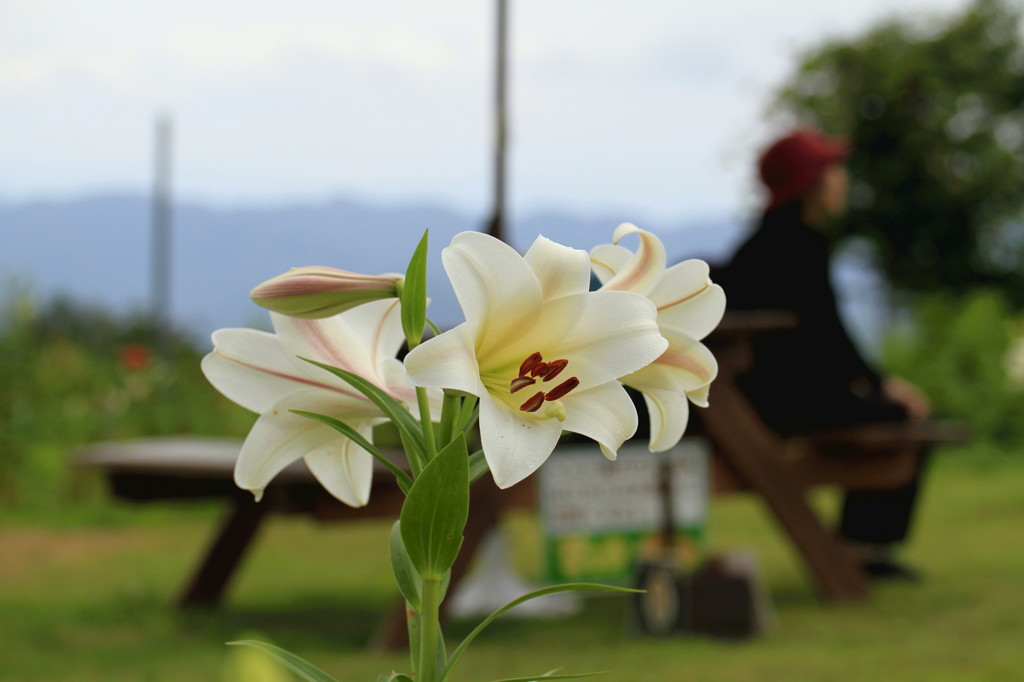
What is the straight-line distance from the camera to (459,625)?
10.2ft

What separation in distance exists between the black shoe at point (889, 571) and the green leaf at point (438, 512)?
3345 mm

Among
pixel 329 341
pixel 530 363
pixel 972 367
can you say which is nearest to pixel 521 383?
pixel 530 363

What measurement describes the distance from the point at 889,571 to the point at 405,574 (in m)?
3.40

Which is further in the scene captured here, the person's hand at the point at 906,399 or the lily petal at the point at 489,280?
the person's hand at the point at 906,399

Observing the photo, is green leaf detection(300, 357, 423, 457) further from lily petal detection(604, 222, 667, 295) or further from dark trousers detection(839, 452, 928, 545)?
dark trousers detection(839, 452, 928, 545)

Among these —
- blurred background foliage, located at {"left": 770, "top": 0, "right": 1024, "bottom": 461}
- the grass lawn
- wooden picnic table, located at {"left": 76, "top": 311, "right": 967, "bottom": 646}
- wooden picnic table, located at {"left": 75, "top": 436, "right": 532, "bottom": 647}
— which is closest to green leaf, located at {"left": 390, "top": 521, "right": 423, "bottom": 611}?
the grass lawn

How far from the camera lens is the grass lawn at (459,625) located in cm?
255

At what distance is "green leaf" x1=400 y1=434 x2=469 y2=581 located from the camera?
497 millimetres

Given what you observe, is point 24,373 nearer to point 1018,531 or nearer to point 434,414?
point 1018,531

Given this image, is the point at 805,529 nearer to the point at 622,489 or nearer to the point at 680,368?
the point at 622,489

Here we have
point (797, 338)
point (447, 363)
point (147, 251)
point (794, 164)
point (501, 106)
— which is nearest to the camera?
point (447, 363)

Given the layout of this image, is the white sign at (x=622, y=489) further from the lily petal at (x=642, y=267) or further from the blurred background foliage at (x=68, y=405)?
the blurred background foliage at (x=68, y=405)

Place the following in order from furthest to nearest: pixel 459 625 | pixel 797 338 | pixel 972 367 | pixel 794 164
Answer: pixel 972 367
pixel 794 164
pixel 797 338
pixel 459 625

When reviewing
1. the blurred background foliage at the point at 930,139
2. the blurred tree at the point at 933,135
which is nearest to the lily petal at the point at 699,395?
the blurred background foliage at the point at 930,139
